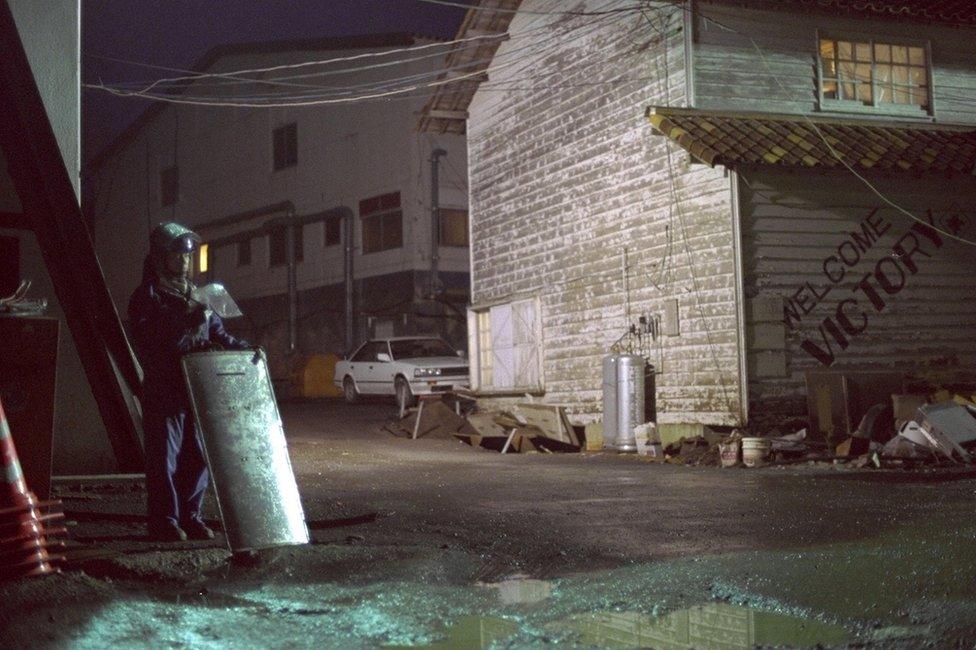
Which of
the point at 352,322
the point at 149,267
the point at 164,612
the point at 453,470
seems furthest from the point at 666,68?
the point at 352,322

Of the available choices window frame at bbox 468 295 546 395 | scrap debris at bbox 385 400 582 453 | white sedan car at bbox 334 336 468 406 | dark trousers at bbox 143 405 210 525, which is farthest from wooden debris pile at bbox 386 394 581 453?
dark trousers at bbox 143 405 210 525

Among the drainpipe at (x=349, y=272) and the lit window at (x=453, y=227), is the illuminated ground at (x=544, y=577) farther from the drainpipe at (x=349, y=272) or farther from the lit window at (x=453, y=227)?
the drainpipe at (x=349, y=272)

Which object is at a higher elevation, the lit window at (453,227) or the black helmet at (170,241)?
the lit window at (453,227)

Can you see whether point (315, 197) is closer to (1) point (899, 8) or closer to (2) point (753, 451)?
(1) point (899, 8)

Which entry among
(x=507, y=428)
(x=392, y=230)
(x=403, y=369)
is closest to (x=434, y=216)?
(x=392, y=230)

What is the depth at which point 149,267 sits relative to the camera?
6.13 m

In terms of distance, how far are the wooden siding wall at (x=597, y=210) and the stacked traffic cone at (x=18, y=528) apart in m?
10.4

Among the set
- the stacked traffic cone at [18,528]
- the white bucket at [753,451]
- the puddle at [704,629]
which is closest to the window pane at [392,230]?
the white bucket at [753,451]

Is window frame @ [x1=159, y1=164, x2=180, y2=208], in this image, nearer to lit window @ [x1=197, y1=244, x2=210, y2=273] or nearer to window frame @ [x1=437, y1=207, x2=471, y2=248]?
lit window @ [x1=197, y1=244, x2=210, y2=273]

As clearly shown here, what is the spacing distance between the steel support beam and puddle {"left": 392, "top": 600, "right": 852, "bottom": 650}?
16.6ft

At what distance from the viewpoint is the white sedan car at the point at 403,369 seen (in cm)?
2369

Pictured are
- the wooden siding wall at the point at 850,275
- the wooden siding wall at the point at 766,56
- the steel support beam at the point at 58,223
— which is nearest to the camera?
the steel support beam at the point at 58,223

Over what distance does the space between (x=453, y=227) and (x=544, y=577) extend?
2778 cm

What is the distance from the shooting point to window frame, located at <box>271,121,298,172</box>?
3669 centimetres
